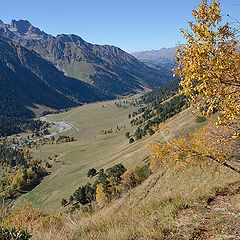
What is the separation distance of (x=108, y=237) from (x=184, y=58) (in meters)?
6.19

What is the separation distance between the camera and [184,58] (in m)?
11.3

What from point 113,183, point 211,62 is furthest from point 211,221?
point 113,183

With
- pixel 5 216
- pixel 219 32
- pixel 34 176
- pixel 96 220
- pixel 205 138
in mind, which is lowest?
pixel 34 176

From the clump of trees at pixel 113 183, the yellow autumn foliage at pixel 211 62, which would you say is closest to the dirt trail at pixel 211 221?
the yellow autumn foliage at pixel 211 62

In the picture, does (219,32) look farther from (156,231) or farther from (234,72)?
(156,231)

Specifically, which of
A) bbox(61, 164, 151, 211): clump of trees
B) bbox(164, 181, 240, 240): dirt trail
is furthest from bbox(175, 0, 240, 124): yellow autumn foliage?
bbox(61, 164, 151, 211): clump of trees

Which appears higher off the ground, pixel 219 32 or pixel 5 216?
pixel 219 32

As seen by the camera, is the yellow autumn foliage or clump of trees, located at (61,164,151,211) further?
clump of trees, located at (61,164,151,211)

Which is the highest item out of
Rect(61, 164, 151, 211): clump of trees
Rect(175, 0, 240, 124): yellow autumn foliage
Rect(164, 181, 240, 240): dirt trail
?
Rect(175, 0, 240, 124): yellow autumn foliage

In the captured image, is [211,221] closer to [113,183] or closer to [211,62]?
[211,62]

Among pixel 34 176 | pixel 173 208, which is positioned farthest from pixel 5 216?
pixel 34 176

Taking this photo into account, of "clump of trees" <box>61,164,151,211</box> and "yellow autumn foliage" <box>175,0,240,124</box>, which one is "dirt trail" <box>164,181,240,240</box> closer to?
"yellow autumn foliage" <box>175,0,240,124</box>

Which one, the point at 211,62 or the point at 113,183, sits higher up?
the point at 211,62

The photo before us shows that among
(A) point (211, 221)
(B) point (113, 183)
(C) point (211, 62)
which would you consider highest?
(C) point (211, 62)
